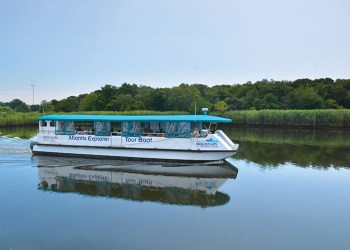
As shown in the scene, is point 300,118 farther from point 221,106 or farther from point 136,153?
point 136,153

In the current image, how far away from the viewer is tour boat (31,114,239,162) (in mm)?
19438

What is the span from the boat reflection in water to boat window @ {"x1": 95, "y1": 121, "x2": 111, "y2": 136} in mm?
1946

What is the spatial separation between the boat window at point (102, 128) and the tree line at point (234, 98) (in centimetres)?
3538

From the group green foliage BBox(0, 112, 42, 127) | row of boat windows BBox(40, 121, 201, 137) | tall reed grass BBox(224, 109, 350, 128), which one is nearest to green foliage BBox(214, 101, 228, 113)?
tall reed grass BBox(224, 109, 350, 128)

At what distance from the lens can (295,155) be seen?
2433cm

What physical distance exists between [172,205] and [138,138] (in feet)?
28.2

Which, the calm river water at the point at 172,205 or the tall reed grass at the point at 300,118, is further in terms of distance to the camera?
the tall reed grass at the point at 300,118

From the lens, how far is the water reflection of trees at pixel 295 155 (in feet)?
69.3

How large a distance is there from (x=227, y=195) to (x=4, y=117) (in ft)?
156

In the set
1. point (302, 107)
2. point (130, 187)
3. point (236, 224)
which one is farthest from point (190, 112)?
point (236, 224)

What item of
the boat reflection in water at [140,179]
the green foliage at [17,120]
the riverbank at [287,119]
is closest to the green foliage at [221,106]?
the riverbank at [287,119]

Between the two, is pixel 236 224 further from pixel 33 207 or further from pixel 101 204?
pixel 33 207

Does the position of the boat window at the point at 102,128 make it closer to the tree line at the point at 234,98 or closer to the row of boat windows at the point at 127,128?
the row of boat windows at the point at 127,128

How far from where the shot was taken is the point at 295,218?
11297 millimetres
